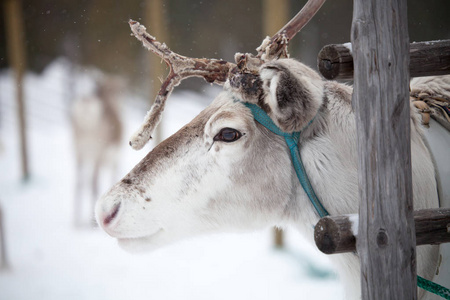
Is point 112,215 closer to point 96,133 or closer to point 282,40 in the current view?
point 282,40

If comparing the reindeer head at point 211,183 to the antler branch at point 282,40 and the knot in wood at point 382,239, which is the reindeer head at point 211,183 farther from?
the knot in wood at point 382,239

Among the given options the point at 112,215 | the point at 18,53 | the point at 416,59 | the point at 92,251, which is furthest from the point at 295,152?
the point at 18,53

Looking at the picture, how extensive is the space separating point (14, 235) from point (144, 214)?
4.69 m

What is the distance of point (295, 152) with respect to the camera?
179 cm

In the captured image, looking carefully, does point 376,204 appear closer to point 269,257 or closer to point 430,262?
Answer: point 430,262

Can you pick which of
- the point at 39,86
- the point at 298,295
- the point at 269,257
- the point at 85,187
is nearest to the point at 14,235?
the point at 85,187

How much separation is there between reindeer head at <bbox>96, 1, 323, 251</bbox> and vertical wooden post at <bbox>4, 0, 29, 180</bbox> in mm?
5479

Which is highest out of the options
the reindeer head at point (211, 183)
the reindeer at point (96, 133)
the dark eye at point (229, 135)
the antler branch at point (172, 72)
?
the reindeer at point (96, 133)

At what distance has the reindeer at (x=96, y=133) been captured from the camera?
21.0 feet

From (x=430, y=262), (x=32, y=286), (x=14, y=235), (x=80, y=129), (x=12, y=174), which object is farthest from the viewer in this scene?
(x=12, y=174)

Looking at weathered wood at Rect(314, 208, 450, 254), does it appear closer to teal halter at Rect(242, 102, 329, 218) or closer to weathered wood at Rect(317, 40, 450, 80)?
teal halter at Rect(242, 102, 329, 218)

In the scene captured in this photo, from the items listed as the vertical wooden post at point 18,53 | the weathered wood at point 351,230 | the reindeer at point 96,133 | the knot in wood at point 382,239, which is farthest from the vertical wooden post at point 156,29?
the knot in wood at point 382,239

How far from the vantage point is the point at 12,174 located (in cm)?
699

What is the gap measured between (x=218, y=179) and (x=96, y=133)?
16.1 ft
